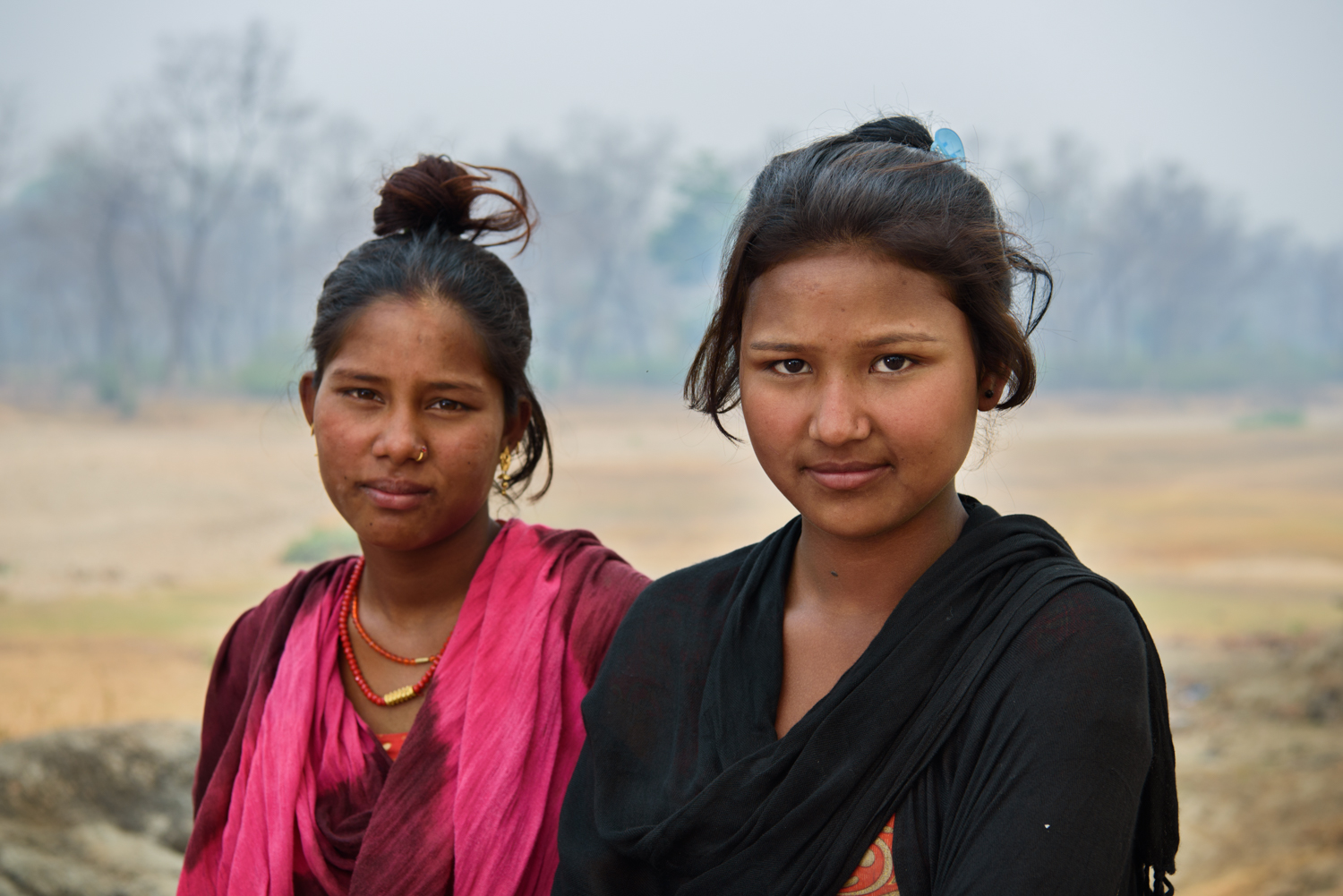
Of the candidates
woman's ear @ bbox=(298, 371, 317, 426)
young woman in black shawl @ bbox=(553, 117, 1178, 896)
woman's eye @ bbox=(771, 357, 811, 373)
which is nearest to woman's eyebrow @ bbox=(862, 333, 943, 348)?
young woman in black shawl @ bbox=(553, 117, 1178, 896)

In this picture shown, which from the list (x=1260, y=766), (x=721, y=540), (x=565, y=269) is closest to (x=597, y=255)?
(x=565, y=269)

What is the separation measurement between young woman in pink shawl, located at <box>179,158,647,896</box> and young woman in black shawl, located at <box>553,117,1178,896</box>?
13.2 inches

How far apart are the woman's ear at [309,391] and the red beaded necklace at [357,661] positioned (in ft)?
Answer: 1.15

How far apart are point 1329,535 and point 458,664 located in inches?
554

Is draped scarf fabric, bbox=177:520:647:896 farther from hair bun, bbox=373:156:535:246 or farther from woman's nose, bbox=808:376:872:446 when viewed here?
woman's nose, bbox=808:376:872:446

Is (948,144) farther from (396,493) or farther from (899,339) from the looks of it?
(396,493)

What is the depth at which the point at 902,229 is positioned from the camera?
5.15 ft

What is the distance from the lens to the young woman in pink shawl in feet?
6.83

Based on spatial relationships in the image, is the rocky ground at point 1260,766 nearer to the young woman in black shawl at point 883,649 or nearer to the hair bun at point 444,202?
the young woman in black shawl at point 883,649

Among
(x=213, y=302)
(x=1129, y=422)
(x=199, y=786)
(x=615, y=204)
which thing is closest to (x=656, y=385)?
(x=615, y=204)

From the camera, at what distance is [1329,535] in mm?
13383

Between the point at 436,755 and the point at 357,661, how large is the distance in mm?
340

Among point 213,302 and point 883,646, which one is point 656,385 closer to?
point 213,302

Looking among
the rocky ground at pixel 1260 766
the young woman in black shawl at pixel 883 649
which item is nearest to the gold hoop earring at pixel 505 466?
the young woman in black shawl at pixel 883 649
